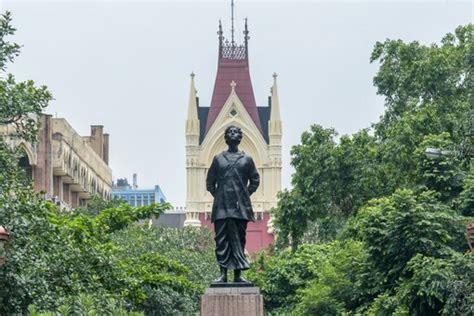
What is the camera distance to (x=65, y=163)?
87.2 meters

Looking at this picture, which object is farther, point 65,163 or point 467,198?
point 65,163

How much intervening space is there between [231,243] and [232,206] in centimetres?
59

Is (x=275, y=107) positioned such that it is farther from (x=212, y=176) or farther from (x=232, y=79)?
(x=212, y=176)

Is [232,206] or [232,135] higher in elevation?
[232,135]

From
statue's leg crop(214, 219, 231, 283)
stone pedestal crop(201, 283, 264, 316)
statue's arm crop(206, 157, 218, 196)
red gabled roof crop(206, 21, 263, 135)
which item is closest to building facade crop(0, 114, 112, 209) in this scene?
statue's arm crop(206, 157, 218, 196)

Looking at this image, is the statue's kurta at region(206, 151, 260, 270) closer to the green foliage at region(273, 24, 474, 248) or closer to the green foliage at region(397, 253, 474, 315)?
the green foliage at region(397, 253, 474, 315)

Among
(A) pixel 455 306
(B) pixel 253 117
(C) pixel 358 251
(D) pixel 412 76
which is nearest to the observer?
(A) pixel 455 306

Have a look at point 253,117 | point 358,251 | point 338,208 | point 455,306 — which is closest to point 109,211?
point 358,251

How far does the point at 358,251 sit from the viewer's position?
136ft

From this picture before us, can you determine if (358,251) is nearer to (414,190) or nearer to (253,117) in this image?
(414,190)

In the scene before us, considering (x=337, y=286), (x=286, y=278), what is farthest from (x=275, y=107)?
(x=337, y=286)

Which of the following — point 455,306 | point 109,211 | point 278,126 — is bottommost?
point 455,306

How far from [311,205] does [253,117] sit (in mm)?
122927

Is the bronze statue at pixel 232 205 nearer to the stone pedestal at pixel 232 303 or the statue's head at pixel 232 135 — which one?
the statue's head at pixel 232 135
